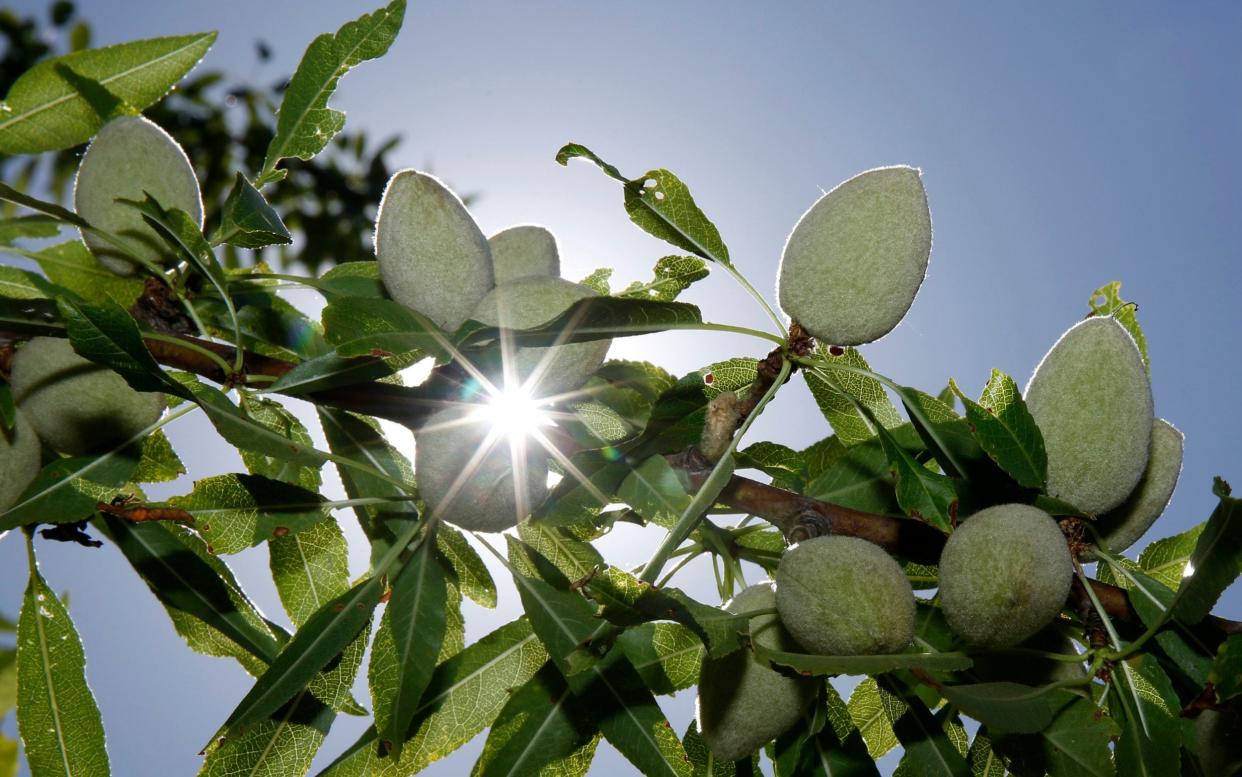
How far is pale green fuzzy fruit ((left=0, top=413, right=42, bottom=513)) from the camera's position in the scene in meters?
1.43

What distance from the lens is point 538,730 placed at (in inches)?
56.9

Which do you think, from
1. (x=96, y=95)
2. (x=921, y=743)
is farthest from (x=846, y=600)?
(x=96, y=95)

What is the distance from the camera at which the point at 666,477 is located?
51.6 inches

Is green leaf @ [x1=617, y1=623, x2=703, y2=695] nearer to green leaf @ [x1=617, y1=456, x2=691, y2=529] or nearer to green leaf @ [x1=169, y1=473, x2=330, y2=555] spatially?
green leaf @ [x1=617, y1=456, x2=691, y2=529]

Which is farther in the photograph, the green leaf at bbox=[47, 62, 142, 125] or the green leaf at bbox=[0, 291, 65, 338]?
the green leaf at bbox=[47, 62, 142, 125]

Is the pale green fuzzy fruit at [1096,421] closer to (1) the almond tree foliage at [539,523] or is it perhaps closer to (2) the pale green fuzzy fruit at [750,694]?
(1) the almond tree foliage at [539,523]

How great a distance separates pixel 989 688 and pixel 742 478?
434mm

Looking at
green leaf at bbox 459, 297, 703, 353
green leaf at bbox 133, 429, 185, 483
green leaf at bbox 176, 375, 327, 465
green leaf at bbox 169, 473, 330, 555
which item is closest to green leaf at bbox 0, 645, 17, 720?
green leaf at bbox 133, 429, 185, 483

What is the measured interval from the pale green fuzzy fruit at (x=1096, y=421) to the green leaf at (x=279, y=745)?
1149mm

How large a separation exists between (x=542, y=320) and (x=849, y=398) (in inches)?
20.4

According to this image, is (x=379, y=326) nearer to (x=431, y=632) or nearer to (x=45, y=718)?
(x=431, y=632)

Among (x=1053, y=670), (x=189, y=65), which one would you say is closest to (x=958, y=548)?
(x=1053, y=670)

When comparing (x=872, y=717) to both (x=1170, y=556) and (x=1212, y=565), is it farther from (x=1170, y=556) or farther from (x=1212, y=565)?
(x=1212, y=565)

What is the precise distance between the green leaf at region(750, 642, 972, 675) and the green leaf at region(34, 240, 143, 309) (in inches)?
49.1
